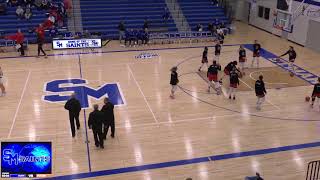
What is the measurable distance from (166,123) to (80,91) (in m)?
4.89

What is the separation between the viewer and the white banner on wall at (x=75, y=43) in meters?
24.0

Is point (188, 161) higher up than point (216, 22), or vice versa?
point (216, 22)

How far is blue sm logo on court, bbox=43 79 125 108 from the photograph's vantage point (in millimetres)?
15748


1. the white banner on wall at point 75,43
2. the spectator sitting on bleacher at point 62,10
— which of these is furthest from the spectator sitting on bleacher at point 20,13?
the white banner on wall at point 75,43

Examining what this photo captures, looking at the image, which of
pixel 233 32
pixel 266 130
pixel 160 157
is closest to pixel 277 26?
pixel 233 32

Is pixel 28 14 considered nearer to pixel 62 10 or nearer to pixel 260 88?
pixel 62 10

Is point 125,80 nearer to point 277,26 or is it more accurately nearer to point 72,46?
point 72,46

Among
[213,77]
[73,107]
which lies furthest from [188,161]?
[213,77]

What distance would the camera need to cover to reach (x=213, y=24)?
28.3 m

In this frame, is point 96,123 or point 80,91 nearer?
point 96,123

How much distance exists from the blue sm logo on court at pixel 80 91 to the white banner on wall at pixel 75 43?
6579 mm

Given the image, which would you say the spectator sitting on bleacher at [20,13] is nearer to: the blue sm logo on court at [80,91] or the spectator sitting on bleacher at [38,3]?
the spectator sitting on bleacher at [38,3]

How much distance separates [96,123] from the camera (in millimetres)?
11180

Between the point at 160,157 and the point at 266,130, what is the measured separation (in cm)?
422
